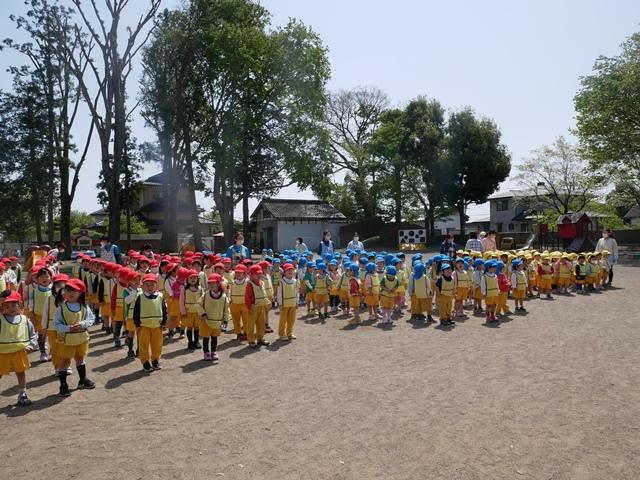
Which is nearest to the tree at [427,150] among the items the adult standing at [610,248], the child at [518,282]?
the adult standing at [610,248]

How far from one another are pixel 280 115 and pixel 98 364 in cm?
2782

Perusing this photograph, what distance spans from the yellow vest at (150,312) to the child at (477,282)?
820 cm

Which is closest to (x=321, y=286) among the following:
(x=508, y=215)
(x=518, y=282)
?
(x=518, y=282)

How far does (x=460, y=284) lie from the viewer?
13031 millimetres

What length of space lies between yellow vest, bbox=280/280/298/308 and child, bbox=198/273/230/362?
5.24 ft

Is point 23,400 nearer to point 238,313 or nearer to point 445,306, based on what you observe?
point 238,313

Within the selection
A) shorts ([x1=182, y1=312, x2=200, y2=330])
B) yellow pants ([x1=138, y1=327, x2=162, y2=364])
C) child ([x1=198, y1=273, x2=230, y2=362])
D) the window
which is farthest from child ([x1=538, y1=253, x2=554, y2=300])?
the window

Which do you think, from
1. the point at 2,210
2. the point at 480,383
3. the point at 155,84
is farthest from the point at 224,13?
the point at 480,383

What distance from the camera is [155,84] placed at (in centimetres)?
3081

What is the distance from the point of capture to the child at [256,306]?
10.0 metres

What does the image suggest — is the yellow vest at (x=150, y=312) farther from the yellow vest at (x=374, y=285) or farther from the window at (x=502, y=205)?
the window at (x=502, y=205)

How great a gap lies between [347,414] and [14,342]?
173 inches

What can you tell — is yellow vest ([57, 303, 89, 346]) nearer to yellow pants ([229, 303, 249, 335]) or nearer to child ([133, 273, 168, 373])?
child ([133, 273, 168, 373])

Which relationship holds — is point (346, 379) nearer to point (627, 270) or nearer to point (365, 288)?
point (365, 288)
